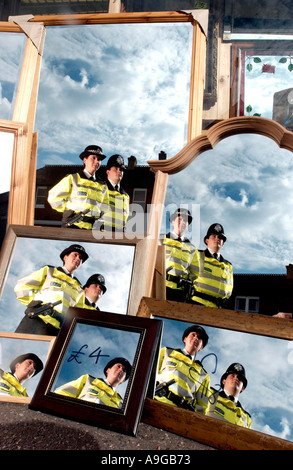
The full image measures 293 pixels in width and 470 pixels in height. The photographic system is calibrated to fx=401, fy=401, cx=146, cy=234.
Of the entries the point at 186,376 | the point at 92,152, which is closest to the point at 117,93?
the point at 92,152

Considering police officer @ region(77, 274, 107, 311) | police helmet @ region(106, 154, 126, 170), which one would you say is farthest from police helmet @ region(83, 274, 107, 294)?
police helmet @ region(106, 154, 126, 170)

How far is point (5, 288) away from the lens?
1.52m

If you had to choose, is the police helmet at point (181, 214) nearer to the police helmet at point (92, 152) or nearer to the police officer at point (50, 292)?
the police officer at point (50, 292)

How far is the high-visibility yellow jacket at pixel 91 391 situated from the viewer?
114 cm

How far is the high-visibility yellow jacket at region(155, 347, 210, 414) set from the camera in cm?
117

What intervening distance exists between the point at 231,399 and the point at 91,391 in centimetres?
40

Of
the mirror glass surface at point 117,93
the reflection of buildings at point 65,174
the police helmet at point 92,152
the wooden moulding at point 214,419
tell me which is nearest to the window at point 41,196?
the reflection of buildings at point 65,174

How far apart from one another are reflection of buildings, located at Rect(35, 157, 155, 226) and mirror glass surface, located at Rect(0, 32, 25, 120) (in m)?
0.41

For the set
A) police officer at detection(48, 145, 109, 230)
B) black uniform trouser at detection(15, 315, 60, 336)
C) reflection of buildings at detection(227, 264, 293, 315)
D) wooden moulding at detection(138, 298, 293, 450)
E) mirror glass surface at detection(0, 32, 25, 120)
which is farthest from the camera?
mirror glass surface at detection(0, 32, 25, 120)

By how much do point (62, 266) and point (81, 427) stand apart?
1.97 ft

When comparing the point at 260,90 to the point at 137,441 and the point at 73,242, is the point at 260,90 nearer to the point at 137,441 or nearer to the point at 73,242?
the point at 73,242

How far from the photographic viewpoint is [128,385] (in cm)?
115

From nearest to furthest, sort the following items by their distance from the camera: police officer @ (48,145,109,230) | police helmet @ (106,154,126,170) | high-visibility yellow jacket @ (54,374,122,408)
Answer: high-visibility yellow jacket @ (54,374,122,408), police officer @ (48,145,109,230), police helmet @ (106,154,126,170)

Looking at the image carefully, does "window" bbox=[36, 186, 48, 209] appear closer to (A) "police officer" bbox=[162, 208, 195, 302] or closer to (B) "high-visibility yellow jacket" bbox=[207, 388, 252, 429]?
(A) "police officer" bbox=[162, 208, 195, 302]
